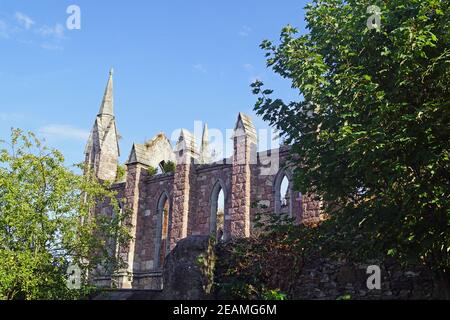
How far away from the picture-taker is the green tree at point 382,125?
29.4 feet

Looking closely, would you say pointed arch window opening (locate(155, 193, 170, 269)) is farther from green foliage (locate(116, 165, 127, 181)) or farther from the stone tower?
green foliage (locate(116, 165, 127, 181))

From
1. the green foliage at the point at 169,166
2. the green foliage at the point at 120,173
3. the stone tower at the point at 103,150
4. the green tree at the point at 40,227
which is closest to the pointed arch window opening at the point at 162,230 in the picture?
the green foliage at the point at 169,166

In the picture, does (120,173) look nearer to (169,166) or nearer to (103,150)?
(103,150)

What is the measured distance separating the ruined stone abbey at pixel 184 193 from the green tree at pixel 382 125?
9.35m

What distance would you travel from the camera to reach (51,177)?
16.5 metres

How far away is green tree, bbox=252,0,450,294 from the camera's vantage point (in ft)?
29.4

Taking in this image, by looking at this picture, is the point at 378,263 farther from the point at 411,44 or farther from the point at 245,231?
the point at 245,231

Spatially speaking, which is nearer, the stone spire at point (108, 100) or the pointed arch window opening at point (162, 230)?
the pointed arch window opening at point (162, 230)

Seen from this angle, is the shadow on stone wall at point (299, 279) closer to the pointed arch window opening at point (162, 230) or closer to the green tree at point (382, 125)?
the green tree at point (382, 125)

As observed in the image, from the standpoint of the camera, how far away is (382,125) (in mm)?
9500

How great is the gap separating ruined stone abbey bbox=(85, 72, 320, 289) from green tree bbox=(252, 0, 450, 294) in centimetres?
935

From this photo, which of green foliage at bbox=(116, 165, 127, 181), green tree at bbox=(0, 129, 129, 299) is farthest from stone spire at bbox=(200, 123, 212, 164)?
green tree at bbox=(0, 129, 129, 299)

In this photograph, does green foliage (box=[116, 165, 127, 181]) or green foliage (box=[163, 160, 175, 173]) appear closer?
green foliage (box=[163, 160, 175, 173])
